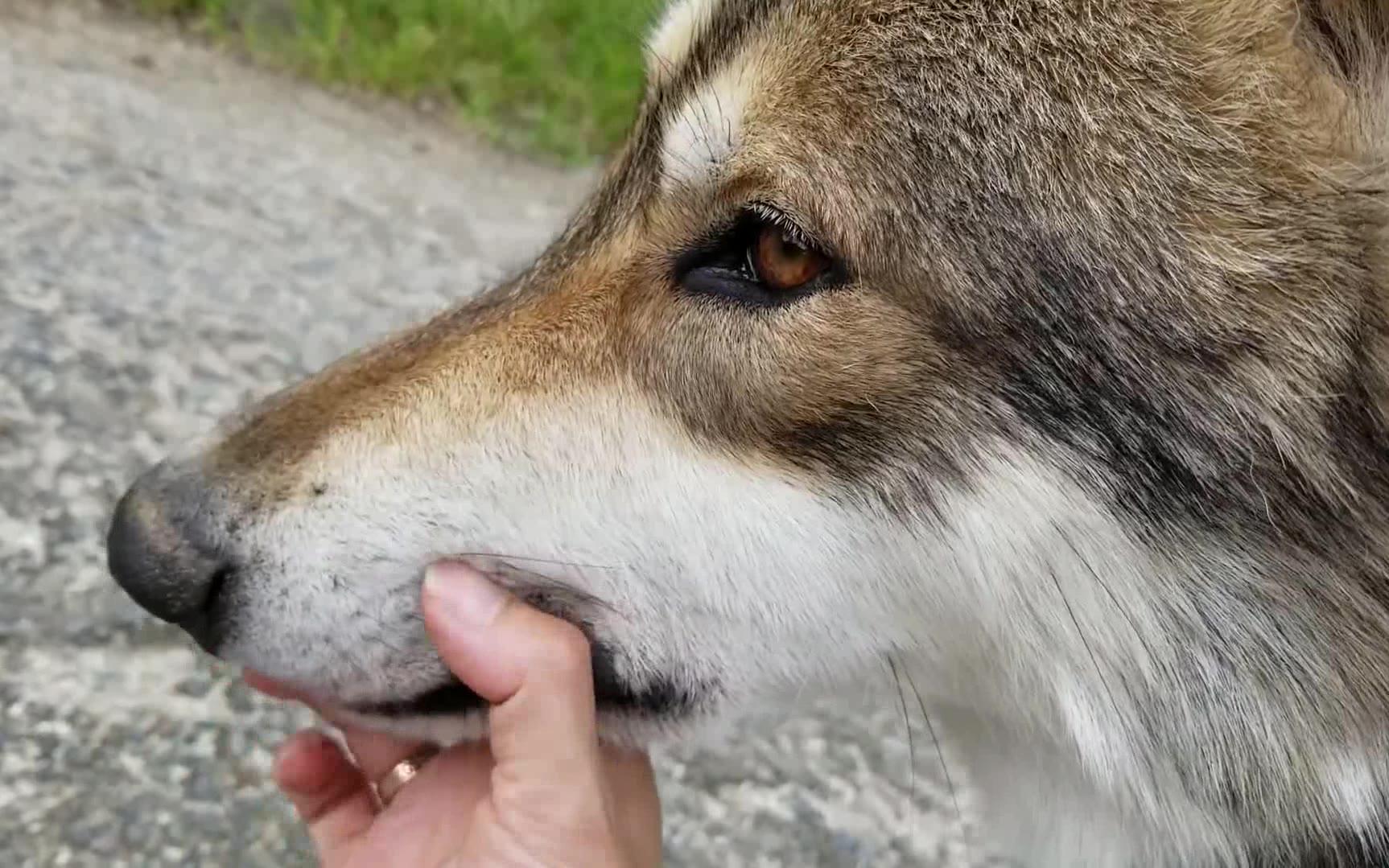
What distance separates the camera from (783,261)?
159cm

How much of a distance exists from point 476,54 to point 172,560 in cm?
583

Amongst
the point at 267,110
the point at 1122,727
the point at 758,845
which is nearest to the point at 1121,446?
the point at 1122,727

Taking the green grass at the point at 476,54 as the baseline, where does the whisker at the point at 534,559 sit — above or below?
above

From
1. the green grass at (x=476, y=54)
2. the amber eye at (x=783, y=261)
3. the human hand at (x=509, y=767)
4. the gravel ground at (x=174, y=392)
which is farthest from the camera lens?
the green grass at (x=476, y=54)

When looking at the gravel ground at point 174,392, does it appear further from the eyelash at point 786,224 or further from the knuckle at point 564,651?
the eyelash at point 786,224

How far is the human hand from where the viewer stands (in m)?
1.47

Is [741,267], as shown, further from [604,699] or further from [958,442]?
[604,699]

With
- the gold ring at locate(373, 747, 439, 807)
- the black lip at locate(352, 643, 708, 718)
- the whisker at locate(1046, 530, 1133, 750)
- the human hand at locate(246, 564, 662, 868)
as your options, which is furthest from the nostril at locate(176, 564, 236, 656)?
the whisker at locate(1046, 530, 1133, 750)

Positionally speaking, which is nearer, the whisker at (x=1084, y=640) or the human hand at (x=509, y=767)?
the human hand at (x=509, y=767)

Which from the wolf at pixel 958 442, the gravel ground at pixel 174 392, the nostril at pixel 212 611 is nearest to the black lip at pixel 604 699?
the wolf at pixel 958 442

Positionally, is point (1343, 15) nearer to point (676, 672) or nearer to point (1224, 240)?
point (1224, 240)

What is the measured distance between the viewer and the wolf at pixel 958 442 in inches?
59.4

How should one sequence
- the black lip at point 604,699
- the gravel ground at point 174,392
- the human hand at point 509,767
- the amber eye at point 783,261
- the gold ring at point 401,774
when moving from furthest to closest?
the gravel ground at point 174,392 → the gold ring at point 401,774 → the black lip at point 604,699 → the amber eye at point 783,261 → the human hand at point 509,767

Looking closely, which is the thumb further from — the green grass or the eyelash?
the green grass
